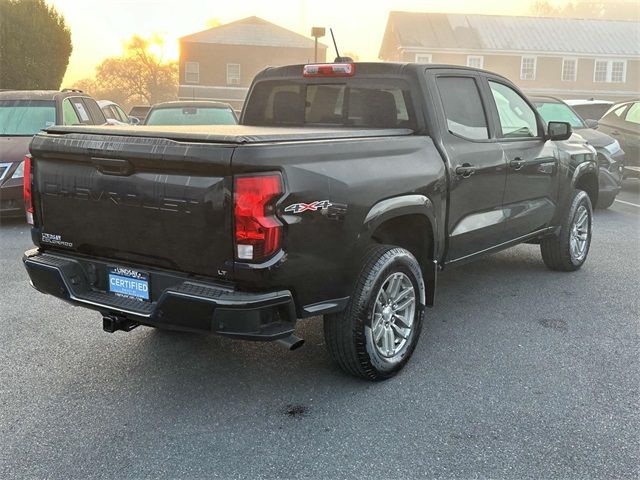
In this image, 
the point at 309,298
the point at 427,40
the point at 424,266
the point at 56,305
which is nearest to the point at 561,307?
the point at 424,266

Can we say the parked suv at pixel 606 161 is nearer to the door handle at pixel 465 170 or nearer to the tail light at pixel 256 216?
the door handle at pixel 465 170

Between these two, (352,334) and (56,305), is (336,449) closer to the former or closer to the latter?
(352,334)

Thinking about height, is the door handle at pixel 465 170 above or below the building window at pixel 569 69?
below

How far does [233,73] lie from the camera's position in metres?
44.8

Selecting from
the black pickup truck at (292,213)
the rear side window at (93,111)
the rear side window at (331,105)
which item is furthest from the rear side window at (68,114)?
the black pickup truck at (292,213)

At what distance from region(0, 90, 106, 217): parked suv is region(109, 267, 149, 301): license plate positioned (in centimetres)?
553

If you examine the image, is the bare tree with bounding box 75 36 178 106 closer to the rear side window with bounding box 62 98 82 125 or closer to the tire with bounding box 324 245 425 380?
the rear side window with bounding box 62 98 82 125

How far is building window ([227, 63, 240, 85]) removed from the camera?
1758 inches

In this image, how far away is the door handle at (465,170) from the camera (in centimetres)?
423

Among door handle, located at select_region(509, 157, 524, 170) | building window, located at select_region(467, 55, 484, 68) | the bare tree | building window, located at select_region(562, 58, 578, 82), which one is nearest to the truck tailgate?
door handle, located at select_region(509, 157, 524, 170)

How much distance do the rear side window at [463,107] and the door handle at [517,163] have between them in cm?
34

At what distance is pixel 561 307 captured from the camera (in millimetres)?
5141

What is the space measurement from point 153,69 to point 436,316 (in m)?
57.2

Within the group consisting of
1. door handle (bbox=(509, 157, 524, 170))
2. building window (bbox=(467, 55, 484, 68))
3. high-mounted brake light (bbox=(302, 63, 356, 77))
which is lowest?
door handle (bbox=(509, 157, 524, 170))
